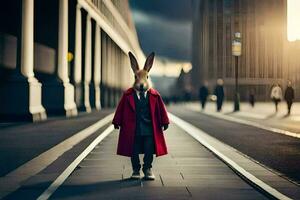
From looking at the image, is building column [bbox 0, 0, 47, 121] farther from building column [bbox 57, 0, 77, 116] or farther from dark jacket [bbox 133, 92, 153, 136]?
dark jacket [bbox 133, 92, 153, 136]

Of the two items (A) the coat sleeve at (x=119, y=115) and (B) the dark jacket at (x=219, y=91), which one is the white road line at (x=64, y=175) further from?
(B) the dark jacket at (x=219, y=91)

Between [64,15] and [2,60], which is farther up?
[64,15]

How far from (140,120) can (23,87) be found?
14.4 m

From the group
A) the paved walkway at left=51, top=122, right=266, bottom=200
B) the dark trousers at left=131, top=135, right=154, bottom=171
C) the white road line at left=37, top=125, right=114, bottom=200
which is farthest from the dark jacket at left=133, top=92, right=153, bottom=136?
the white road line at left=37, top=125, right=114, bottom=200

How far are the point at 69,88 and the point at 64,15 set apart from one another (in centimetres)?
368

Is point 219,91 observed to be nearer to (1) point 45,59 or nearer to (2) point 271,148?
(1) point 45,59

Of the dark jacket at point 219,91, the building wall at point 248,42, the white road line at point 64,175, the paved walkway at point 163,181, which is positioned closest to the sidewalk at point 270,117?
the dark jacket at point 219,91

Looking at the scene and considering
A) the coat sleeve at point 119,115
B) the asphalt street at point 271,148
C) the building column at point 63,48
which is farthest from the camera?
the building column at point 63,48

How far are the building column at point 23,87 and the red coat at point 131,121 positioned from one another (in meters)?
14.0

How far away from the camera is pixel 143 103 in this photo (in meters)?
8.27

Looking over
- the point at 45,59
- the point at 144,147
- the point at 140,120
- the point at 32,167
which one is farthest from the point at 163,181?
the point at 45,59

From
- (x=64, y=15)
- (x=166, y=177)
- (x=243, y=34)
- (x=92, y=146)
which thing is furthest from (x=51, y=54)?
(x=243, y=34)

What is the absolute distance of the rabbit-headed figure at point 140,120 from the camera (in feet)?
26.9

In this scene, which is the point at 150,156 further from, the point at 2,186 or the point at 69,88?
the point at 69,88
